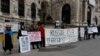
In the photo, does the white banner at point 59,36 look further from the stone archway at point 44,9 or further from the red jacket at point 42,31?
the stone archway at point 44,9

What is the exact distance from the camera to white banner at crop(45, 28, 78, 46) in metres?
24.1

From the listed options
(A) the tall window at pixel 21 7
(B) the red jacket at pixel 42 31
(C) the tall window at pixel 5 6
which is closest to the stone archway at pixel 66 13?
(A) the tall window at pixel 21 7

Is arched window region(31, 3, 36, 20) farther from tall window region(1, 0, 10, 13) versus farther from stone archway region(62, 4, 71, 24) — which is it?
stone archway region(62, 4, 71, 24)

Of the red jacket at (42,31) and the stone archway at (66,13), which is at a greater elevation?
the stone archway at (66,13)

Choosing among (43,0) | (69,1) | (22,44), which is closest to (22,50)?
(22,44)

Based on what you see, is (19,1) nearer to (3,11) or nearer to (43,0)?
(3,11)

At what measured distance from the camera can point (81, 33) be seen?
107ft

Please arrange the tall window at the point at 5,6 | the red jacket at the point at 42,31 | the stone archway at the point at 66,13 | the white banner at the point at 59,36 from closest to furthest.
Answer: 1. the red jacket at the point at 42,31
2. the white banner at the point at 59,36
3. the tall window at the point at 5,6
4. the stone archway at the point at 66,13

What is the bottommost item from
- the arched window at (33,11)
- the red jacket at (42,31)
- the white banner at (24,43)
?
the white banner at (24,43)

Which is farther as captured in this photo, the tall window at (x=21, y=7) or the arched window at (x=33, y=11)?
the arched window at (x=33, y=11)

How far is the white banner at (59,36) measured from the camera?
24109 mm

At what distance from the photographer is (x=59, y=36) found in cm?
2602

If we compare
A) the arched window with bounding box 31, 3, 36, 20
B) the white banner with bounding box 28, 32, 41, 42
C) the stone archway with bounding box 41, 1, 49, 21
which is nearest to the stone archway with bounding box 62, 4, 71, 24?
the stone archway with bounding box 41, 1, 49, 21

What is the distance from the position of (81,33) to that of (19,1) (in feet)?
39.3
